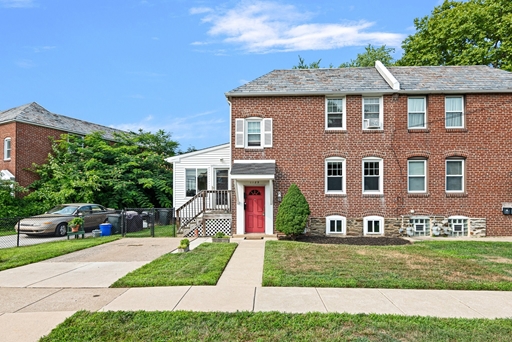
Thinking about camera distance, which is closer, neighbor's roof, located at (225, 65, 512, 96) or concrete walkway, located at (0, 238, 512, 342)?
concrete walkway, located at (0, 238, 512, 342)

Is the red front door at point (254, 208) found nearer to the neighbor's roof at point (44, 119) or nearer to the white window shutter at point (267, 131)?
the white window shutter at point (267, 131)

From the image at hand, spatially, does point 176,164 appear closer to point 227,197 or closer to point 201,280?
point 227,197

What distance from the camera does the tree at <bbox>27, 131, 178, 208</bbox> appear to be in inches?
782

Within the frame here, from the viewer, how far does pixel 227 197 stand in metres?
15.6

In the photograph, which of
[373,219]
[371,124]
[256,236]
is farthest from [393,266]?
[371,124]

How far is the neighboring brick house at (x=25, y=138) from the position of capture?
799 inches

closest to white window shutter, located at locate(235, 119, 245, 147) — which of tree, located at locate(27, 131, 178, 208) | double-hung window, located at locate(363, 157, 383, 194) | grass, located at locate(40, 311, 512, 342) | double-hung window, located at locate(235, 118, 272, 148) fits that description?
double-hung window, located at locate(235, 118, 272, 148)

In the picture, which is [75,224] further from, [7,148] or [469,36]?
[469,36]

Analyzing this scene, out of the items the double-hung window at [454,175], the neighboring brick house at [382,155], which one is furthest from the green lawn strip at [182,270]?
the double-hung window at [454,175]

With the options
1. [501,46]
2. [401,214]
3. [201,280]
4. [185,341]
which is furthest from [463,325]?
[501,46]

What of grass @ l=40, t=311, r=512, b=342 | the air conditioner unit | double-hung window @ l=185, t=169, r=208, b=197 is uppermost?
the air conditioner unit

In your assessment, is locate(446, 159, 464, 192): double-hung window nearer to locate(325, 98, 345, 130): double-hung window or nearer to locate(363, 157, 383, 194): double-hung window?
locate(363, 157, 383, 194): double-hung window

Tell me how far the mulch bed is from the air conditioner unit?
4.92 metres

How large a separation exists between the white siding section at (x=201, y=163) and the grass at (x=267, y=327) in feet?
44.7
